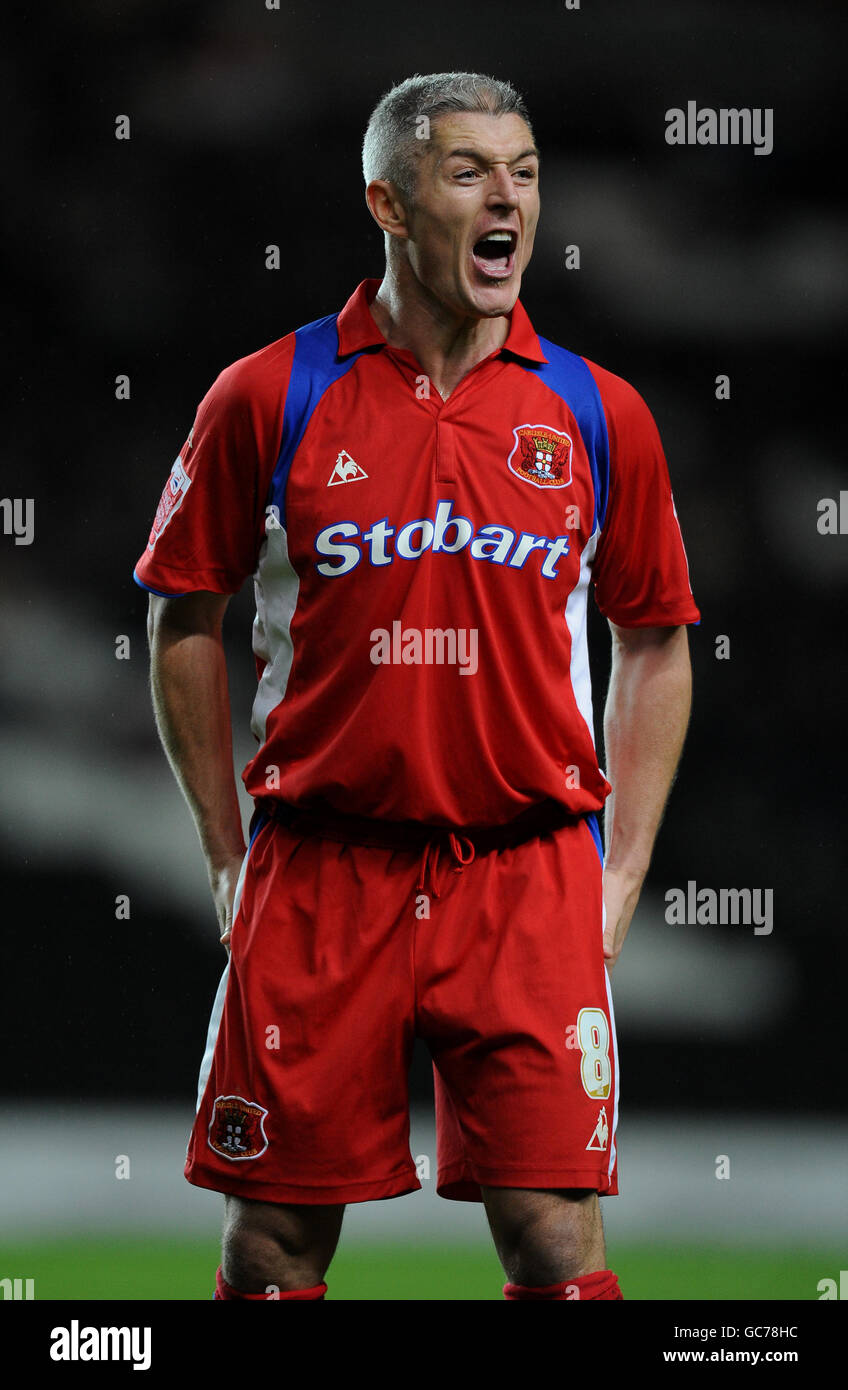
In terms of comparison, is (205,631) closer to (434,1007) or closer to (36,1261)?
(434,1007)

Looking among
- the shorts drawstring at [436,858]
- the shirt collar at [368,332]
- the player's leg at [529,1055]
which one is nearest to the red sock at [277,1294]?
the player's leg at [529,1055]

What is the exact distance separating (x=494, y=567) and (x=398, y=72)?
196cm

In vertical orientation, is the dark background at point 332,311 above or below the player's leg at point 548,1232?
above

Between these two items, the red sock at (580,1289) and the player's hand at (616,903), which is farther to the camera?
the player's hand at (616,903)

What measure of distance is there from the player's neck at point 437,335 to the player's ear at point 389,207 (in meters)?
0.04

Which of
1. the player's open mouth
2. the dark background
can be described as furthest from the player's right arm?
the dark background

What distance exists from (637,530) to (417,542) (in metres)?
0.31

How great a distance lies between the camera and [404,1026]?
1.97 meters

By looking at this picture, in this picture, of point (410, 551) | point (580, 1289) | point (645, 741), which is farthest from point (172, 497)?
point (580, 1289)

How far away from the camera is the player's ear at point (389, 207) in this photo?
207 centimetres

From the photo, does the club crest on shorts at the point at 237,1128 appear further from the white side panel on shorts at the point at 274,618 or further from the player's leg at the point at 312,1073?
the white side panel on shorts at the point at 274,618

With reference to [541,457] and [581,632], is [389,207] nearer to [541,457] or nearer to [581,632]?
[541,457]

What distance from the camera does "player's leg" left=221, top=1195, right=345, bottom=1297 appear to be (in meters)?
1.97

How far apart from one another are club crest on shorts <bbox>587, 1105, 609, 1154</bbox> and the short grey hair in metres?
1.04
